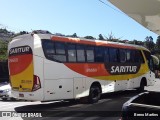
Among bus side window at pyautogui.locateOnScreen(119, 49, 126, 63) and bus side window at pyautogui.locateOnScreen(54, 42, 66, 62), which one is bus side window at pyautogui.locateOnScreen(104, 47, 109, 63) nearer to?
bus side window at pyautogui.locateOnScreen(119, 49, 126, 63)

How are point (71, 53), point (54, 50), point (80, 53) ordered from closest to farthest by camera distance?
point (54, 50) → point (71, 53) → point (80, 53)

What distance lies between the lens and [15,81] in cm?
1506

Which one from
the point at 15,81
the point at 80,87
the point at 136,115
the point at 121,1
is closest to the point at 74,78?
the point at 80,87

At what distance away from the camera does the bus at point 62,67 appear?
14.3m

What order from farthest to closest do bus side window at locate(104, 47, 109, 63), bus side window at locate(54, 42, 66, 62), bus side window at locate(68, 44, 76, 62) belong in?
bus side window at locate(104, 47, 109, 63), bus side window at locate(68, 44, 76, 62), bus side window at locate(54, 42, 66, 62)

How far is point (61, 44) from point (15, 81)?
9.16ft

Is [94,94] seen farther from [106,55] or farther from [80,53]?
[106,55]

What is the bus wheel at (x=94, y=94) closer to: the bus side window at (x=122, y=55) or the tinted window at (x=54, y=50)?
the tinted window at (x=54, y=50)

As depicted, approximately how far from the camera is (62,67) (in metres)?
15.3

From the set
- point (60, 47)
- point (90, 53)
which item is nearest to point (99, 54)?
point (90, 53)

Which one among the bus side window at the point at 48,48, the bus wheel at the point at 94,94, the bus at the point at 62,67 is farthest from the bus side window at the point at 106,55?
the bus side window at the point at 48,48

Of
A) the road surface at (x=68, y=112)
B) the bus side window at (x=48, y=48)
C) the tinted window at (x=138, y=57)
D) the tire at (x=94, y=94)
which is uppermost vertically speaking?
the bus side window at (x=48, y=48)

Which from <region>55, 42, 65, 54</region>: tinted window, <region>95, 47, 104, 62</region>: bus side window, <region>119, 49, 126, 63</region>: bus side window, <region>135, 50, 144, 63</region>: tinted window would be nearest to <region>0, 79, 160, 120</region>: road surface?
<region>55, 42, 65, 54</region>: tinted window

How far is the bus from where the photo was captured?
46.9ft
